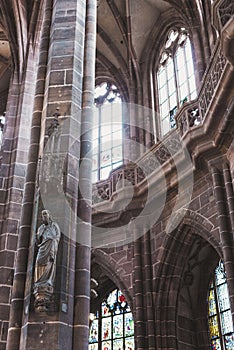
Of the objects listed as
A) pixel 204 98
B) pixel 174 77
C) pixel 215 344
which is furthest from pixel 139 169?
pixel 215 344

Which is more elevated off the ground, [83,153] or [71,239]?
[83,153]

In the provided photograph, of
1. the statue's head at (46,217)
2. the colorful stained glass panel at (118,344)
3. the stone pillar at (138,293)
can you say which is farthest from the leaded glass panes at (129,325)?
the statue's head at (46,217)

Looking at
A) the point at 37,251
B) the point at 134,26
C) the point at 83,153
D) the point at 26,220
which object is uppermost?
the point at 134,26

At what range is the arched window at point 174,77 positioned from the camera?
14328 mm

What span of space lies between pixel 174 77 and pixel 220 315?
661 cm

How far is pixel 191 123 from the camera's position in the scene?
11016 mm

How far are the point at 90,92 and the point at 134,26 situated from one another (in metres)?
8.69

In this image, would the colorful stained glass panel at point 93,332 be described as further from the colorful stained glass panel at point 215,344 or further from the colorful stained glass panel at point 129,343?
the colorful stained glass panel at point 215,344

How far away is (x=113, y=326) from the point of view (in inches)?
550

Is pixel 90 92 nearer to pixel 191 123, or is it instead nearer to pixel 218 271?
pixel 191 123

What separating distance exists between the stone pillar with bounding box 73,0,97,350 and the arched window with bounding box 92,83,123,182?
6.73 m

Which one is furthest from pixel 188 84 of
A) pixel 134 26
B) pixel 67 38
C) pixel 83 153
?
pixel 83 153

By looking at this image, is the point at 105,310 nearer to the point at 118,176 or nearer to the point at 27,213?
the point at 118,176

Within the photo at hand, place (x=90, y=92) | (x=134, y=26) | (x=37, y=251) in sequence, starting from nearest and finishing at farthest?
(x=37, y=251), (x=90, y=92), (x=134, y=26)
